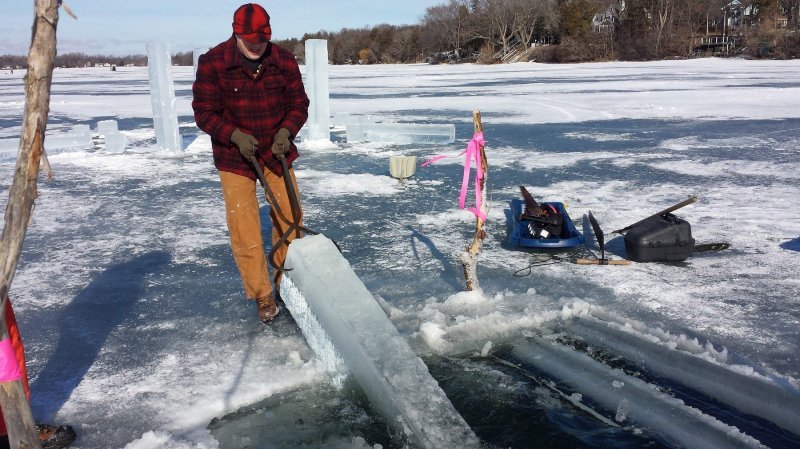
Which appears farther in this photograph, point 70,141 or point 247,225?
point 70,141

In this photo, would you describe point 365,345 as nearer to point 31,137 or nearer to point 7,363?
point 7,363

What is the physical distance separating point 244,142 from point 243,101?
0.29 m

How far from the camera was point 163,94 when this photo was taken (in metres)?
9.27

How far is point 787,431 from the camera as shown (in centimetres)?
245

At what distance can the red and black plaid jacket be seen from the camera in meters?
3.22

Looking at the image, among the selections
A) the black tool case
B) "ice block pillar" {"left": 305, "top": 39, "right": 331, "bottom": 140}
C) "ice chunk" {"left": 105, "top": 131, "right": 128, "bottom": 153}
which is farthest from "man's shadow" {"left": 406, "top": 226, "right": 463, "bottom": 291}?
"ice chunk" {"left": 105, "top": 131, "right": 128, "bottom": 153}

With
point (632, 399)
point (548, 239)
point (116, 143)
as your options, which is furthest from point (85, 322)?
point (116, 143)

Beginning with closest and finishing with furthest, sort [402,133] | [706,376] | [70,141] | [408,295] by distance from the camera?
1. [706,376]
2. [408,295]
3. [70,141]
4. [402,133]

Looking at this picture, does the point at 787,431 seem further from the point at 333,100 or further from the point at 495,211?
the point at 333,100

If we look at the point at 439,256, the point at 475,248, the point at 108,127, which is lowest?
the point at 439,256

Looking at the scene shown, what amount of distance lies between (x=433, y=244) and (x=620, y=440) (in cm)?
270

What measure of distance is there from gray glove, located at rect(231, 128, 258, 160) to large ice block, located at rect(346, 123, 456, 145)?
282 inches

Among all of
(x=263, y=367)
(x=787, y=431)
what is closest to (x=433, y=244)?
(x=263, y=367)

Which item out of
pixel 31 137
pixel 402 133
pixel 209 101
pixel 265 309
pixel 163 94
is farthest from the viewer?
pixel 402 133
